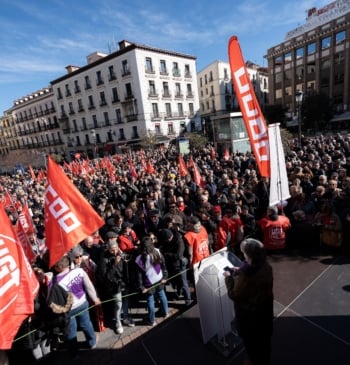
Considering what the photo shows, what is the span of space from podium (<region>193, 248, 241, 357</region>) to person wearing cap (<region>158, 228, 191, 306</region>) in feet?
3.71

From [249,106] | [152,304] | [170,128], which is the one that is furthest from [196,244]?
[170,128]

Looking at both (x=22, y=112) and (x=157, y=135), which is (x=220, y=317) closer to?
(x=157, y=135)

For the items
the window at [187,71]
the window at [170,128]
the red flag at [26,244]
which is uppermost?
the window at [187,71]

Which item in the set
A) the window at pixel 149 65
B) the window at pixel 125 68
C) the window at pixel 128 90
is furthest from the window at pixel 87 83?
the window at pixel 149 65

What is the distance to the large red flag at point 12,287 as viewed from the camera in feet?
7.37

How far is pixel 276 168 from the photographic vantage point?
4.13m

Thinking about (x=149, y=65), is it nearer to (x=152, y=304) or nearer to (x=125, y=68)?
(x=125, y=68)

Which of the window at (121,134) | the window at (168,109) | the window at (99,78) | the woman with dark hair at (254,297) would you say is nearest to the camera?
the woman with dark hair at (254,297)

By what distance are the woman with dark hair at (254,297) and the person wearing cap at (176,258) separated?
5.61ft

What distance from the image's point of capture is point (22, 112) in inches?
1970

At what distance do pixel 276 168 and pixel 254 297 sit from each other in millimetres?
2563

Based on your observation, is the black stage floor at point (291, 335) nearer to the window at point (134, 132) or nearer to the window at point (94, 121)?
the window at point (134, 132)

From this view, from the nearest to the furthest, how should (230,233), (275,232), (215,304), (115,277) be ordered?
(215,304), (115,277), (275,232), (230,233)

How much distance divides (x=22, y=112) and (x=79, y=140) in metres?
20.5
